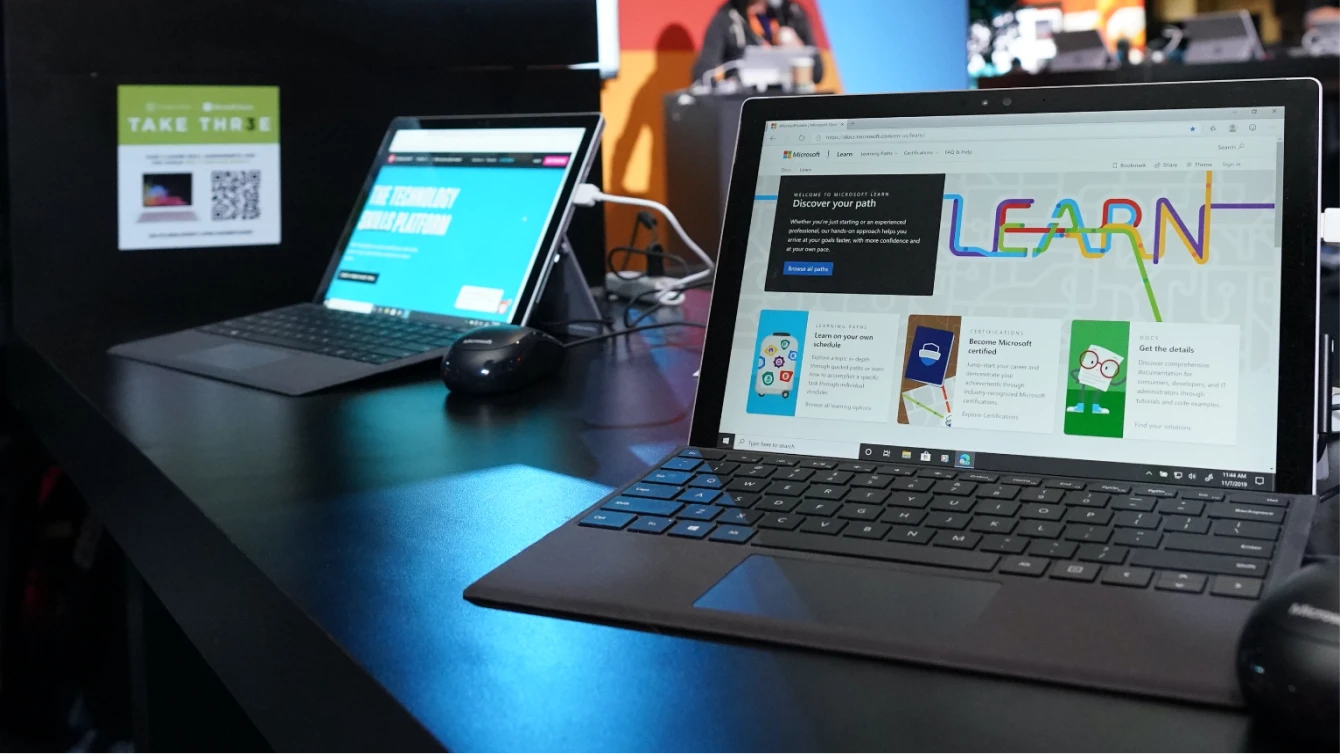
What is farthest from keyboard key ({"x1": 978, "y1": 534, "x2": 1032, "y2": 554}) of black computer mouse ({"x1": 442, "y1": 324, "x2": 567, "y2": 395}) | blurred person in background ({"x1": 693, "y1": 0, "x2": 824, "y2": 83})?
blurred person in background ({"x1": 693, "y1": 0, "x2": 824, "y2": 83})

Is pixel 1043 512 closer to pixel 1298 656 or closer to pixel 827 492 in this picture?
pixel 827 492

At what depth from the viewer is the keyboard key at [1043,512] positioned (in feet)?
1.85

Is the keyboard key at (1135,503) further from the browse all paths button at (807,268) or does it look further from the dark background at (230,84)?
the dark background at (230,84)

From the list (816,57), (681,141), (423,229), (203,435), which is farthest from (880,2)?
(203,435)

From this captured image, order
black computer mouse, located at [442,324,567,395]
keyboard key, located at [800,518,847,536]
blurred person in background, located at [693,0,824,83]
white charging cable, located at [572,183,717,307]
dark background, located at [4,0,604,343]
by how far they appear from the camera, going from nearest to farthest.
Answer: keyboard key, located at [800,518,847,536] < black computer mouse, located at [442,324,567,395] < white charging cable, located at [572,183,717,307] < dark background, located at [4,0,604,343] < blurred person in background, located at [693,0,824,83]

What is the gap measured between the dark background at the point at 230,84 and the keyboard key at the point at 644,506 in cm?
91

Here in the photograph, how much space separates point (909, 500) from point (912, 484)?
0.02 meters

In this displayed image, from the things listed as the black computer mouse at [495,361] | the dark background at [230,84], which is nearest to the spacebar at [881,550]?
the black computer mouse at [495,361]

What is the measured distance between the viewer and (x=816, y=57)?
13.6ft

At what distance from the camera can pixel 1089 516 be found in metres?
0.56

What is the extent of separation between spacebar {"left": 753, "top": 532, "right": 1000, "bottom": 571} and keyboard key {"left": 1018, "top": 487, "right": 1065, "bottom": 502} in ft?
0.24

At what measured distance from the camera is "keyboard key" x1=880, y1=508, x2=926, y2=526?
57 centimetres

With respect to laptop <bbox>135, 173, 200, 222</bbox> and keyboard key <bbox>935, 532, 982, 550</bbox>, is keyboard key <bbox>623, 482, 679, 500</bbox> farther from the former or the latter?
laptop <bbox>135, 173, 200, 222</bbox>

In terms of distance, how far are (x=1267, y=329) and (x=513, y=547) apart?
1.28 feet
